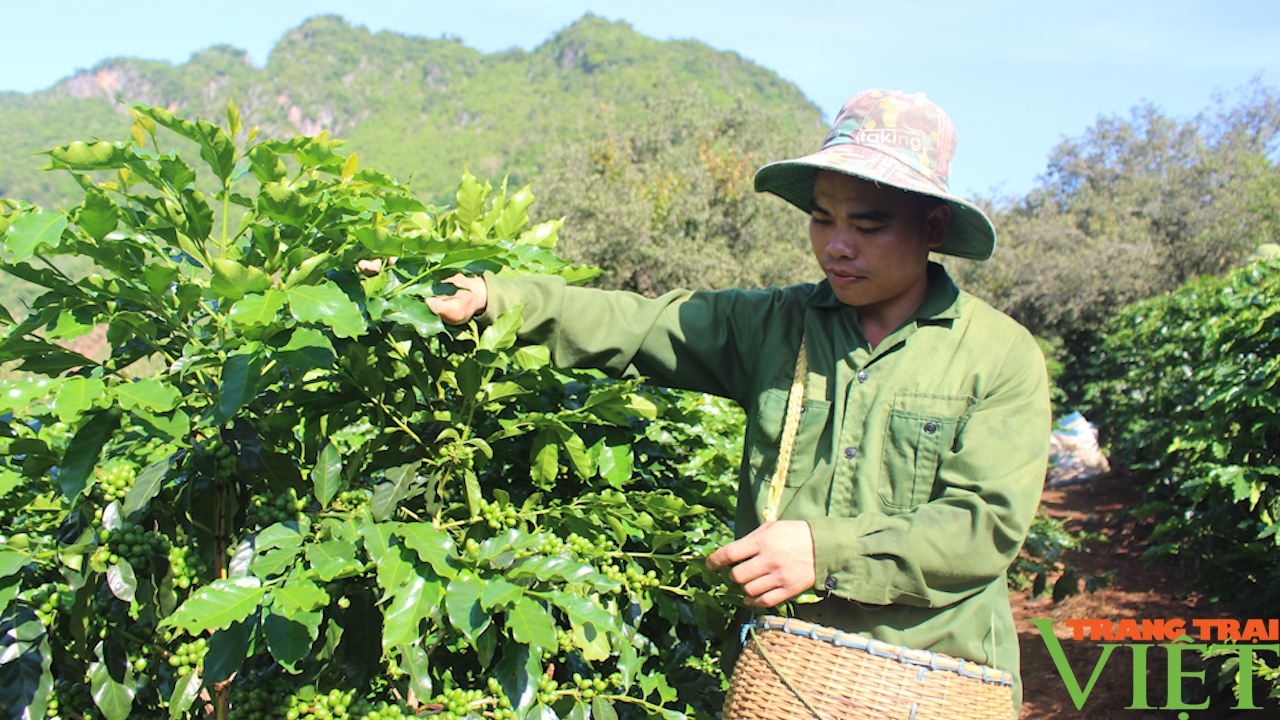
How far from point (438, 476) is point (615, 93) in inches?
2937

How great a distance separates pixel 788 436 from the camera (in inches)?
70.0

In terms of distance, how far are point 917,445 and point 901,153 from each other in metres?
0.60

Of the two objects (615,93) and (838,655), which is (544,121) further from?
(838,655)

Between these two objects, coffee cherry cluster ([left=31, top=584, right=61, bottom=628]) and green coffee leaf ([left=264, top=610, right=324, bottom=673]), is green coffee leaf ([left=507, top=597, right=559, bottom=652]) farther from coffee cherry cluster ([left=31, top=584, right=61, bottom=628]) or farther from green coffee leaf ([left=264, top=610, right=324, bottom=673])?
coffee cherry cluster ([left=31, top=584, right=61, bottom=628])

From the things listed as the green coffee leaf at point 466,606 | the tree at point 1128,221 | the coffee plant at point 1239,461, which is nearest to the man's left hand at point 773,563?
the green coffee leaf at point 466,606

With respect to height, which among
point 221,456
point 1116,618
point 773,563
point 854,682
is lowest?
point 1116,618

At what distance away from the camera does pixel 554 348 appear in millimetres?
1730

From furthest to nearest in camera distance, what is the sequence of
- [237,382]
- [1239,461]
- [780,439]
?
[1239,461] < [780,439] < [237,382]

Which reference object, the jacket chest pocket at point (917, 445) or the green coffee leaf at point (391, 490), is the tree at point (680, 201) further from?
the green coffee leaf at point (391, 490)

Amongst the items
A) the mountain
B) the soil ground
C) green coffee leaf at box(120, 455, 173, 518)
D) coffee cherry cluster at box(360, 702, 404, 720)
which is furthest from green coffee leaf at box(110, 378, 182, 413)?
the mountain

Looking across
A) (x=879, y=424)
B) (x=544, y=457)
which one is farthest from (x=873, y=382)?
(x=544, y=457)

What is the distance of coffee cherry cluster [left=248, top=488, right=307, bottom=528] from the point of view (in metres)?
1.39

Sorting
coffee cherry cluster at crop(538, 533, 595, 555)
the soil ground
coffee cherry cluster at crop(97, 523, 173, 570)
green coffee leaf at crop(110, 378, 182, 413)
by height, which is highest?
green coffee leaf at crop(110, 378, 182, 413)

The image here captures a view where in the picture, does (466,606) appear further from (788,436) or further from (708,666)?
(708,666)
